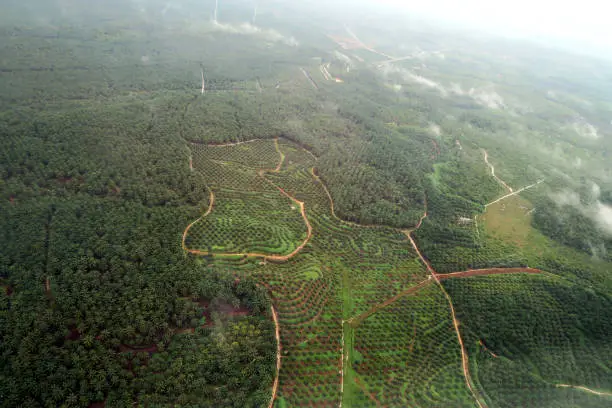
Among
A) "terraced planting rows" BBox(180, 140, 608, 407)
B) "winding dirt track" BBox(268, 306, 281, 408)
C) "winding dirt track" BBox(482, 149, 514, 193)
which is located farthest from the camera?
"winding dirt track" BBox(482, 149, 514, 193)

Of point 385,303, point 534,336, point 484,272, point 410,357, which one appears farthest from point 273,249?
point 534,336

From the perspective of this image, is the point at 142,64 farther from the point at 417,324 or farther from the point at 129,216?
the point at 417,324

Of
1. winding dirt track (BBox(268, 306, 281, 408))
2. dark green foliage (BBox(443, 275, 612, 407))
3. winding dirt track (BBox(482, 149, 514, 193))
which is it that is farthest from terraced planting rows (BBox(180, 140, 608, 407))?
winding dirt track (BBox(482, 149, 514, 193))

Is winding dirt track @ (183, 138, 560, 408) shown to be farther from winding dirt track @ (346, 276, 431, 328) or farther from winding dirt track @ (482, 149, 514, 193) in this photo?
winding dirt track @ (482, 149, 514, 193)

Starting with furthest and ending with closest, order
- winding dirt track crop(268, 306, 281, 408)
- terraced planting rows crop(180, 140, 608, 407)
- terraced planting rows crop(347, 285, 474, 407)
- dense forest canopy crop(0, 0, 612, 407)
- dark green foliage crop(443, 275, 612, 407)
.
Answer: dark green foliage crop(443, 275, 612, 407), terraced planting rows crop(180, 140, 608, 407), terraced planting rows crop(347, 285, 474, 407), dense forest canopy crop(0, 0, 612, 407), winding dirt track crop(268, 306, 281, 408)

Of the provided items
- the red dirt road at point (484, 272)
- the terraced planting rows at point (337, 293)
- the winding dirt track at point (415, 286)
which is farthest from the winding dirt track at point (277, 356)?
the red dirt road at point (484, 272)

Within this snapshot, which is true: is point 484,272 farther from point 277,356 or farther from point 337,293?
point 277,356

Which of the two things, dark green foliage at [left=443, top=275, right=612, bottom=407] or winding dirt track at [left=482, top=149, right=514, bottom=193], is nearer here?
dark green foliage at [left=443, top=275, right=612, bottom=407]
